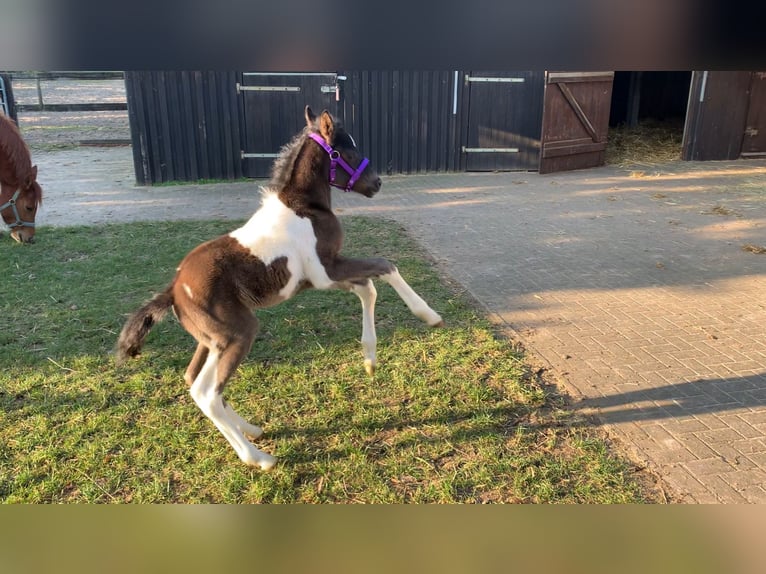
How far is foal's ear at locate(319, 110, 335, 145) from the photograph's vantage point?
10.5 feet

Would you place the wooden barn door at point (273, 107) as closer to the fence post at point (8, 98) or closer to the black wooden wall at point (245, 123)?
the black wooden wall at point (245, 123)

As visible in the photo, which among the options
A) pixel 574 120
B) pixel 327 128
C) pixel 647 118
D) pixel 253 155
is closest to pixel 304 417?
pixel 327 128

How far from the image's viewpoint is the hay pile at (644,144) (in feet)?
43.3

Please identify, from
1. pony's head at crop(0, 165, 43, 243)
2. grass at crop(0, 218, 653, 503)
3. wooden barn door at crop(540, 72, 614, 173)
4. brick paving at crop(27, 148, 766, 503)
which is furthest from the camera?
wooden barn door at crop(540, 72, 614, 173)

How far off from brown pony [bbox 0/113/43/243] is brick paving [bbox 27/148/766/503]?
243 centimetres

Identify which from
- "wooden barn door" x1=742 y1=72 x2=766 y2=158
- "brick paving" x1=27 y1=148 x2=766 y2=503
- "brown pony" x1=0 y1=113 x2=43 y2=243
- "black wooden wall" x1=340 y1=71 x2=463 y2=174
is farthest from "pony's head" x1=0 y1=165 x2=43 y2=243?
"wooden barn door" x1=742 y1=72 x2=766 y2=158

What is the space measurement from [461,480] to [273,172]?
2044 mm

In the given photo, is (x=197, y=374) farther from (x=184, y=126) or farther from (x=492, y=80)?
(x=492, y=80)

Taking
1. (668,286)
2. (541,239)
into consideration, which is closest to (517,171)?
(541,239)

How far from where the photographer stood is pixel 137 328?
2.86 m

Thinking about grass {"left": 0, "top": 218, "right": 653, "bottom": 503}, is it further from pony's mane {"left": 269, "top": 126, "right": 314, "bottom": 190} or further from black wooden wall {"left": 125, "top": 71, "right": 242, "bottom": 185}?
black wooden wall {"left": 125, "top": 71, "right": 242, "bottom": 185}

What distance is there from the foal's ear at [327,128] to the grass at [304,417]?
5.49 feet

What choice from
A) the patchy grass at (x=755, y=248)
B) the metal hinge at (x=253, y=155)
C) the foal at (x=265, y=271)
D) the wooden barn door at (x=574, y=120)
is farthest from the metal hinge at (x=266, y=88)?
the foal at (x=265, y=271)
